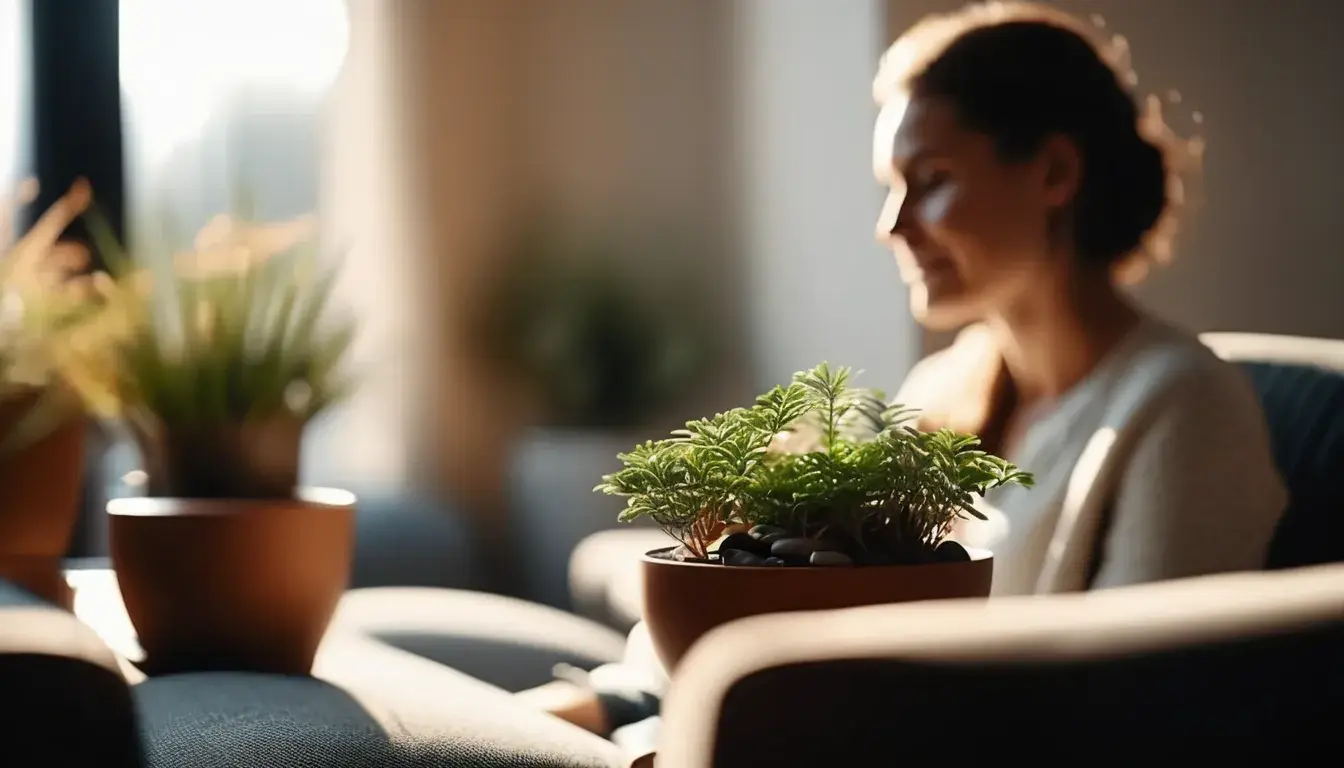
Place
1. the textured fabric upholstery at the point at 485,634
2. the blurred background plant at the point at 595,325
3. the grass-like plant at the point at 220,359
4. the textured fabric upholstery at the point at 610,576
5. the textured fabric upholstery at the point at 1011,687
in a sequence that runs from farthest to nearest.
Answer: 1. the blurred background plant at the point at 595,325
2. the textured fabric upholstery at the point at 610,576
3. the textured fabric upholstery at the point at 485,634
4. the grass-like plant at the point at 220,359
5. the textured fabric upholstery at the point at 1011,687

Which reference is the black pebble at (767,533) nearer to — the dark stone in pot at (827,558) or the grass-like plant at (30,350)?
the dark stone in pot at (827,558)

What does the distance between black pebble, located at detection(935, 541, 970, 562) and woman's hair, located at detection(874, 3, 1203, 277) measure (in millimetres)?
615

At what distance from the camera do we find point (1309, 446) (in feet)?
3.95

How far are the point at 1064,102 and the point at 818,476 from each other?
72 cm

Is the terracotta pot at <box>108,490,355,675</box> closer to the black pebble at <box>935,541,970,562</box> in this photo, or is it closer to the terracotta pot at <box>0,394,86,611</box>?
the terracotta pot at <box>0,394,86,611</box>

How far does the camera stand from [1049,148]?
4.13 ft

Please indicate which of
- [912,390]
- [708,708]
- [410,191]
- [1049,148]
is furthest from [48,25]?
[708,708]

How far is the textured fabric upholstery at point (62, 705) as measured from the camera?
1.92ft

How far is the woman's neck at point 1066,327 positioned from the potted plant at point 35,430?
76 cm

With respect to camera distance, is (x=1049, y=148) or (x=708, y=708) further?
(x=1049, y=148)

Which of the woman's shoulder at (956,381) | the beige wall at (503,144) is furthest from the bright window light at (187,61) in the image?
the woman's shoulder at (956,381)

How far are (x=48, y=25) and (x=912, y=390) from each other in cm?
227

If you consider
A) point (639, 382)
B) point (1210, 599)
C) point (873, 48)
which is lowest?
point (639, 382)

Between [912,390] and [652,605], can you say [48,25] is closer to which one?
[912,390]
